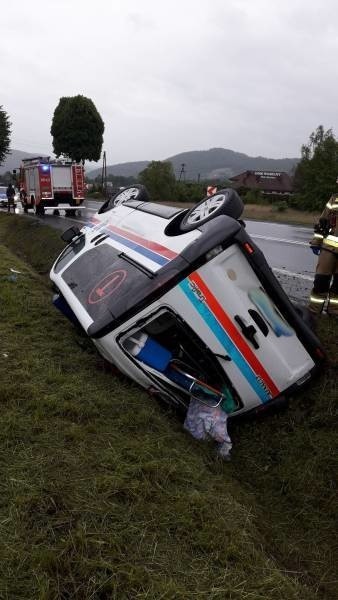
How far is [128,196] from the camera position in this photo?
6.64 m

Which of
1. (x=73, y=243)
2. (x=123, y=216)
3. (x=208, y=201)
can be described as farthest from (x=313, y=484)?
(x=73, y=243)

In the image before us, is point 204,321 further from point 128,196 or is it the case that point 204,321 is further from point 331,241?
point 128,196

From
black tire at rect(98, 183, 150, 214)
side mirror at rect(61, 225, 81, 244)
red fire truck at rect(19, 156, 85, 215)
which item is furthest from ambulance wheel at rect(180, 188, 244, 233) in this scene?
red fire truck at rect(19, 156, 85, 215)

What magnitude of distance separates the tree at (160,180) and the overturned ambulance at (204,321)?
31945mm

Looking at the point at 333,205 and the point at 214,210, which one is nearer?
the point at 214,210

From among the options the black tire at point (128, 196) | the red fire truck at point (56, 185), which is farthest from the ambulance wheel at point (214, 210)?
the red fire truck at point (56, 185)

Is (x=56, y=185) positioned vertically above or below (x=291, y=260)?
above

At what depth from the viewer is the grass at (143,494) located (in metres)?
1.88

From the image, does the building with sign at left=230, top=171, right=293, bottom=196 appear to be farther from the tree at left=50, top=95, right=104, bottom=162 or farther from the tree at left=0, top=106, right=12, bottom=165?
the tree at left=0, top=106, right=12, bottom=165

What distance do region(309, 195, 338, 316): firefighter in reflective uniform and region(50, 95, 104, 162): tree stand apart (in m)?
43.6

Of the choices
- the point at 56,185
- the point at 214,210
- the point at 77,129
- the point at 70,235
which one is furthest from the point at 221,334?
the point at 77,129

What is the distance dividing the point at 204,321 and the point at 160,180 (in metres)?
33.2

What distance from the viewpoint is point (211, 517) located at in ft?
7.66

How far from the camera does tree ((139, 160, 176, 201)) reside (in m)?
35.1
